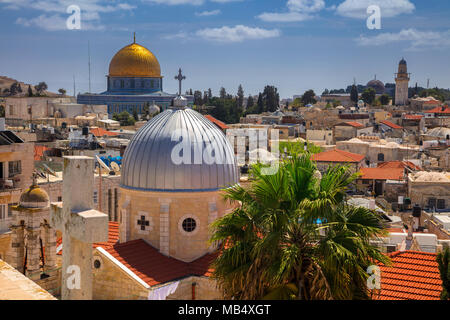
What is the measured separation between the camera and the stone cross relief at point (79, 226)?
4.89 m

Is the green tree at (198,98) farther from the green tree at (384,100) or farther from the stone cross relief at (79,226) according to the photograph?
the stone cross relief at (79,226)

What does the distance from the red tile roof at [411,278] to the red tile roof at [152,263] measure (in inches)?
153

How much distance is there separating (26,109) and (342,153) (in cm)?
3793

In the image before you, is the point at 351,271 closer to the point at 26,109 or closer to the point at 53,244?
the point at 53,244

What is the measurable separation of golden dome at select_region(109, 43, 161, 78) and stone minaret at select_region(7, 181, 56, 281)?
3023 inches

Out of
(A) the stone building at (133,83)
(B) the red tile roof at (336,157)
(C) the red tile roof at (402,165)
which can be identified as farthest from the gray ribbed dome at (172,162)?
(A) the stone building at (133,83)

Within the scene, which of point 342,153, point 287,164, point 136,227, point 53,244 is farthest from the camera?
point 342,153

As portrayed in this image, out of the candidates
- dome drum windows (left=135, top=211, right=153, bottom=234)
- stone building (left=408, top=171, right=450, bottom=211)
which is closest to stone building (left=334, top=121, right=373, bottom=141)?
stone building (left=408, top=171, right=450, bottom=211)

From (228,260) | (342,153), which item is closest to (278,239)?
(228,260)

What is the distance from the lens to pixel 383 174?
39.4m

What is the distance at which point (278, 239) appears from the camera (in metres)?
8.05

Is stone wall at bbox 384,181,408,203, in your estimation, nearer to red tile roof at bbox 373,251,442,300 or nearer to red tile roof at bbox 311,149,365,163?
red tile roof at bbox 311,149,365,163

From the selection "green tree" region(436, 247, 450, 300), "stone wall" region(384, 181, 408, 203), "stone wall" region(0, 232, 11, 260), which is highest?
"green tree" region(436, 247, 450, 300)

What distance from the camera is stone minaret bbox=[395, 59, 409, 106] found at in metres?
109
